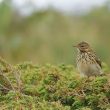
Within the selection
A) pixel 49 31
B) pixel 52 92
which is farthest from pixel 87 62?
pixel 49 31

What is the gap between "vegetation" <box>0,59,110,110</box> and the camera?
239 inches

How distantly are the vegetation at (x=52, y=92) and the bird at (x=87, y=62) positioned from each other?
669 mm

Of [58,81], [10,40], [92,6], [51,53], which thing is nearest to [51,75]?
[58,81]

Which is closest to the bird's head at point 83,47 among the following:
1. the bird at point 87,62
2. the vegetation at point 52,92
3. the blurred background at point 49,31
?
the bird at point 87,62

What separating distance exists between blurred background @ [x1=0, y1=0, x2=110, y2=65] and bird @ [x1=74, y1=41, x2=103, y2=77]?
25.6 ft

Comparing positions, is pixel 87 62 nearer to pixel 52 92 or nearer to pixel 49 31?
pixel 52 92


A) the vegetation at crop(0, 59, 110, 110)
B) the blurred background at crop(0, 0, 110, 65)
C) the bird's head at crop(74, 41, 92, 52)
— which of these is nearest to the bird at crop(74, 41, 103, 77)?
the bird's head at crop(74, 41, 92, 52)

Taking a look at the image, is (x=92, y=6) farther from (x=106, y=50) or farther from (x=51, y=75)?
(x=51, y=75)

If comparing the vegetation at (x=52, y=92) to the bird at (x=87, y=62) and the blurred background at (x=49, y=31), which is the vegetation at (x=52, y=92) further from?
the blurred background at (x=49, y=31)

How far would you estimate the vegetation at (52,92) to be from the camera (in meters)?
6.08

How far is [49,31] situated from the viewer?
1831 centimetres

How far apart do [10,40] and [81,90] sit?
1219 centimetres

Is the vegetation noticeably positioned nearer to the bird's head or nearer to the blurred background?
the bird's head

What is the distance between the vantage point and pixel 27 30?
2008 centimetres
